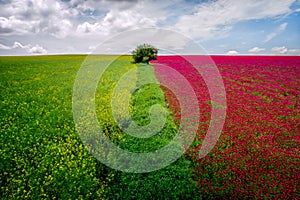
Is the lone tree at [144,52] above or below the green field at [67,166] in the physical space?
above

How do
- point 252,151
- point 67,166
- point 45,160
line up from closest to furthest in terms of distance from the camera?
point 67,166 → point 45,160 → point 252,151

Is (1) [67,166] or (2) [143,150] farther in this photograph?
(2) [143,150]

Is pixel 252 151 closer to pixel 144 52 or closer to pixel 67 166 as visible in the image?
pixel 67 166

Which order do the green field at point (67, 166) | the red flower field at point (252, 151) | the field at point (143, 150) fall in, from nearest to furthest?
the green field at point (67, 166) → the field at point (143, 150) → the red flower field at point (252, 151)

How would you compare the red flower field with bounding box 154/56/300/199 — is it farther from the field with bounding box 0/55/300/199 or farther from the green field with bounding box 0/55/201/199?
the green field with bounding box 0/55/201/199

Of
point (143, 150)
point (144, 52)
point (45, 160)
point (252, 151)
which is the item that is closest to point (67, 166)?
point (45, 160)

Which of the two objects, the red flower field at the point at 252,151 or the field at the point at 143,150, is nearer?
the field at the point at 143,150

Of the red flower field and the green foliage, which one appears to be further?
the red flower field

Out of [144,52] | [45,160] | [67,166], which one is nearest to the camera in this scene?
[67,166]

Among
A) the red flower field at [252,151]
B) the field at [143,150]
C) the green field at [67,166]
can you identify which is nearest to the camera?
the green field at [67,166]

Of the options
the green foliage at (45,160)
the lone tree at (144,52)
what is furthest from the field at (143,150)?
the lone tree at (144,52)

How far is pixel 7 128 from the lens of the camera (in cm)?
818

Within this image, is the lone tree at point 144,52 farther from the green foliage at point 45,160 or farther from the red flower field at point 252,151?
the green foliage at point 45,160

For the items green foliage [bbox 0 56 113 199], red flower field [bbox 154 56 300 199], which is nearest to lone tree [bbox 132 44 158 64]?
red flower field [bbox 154 56 300 199]
